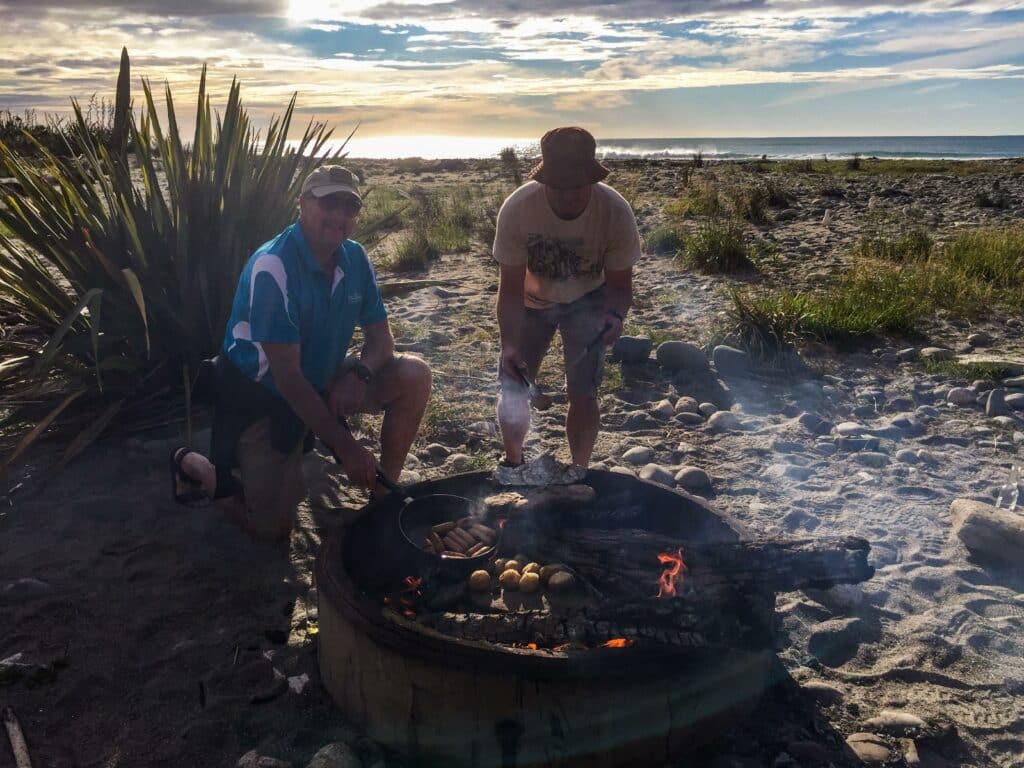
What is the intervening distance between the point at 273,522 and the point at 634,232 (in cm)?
215

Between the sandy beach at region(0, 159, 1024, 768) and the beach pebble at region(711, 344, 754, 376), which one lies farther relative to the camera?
the beach pebble at region(711, 344, 754, 376)

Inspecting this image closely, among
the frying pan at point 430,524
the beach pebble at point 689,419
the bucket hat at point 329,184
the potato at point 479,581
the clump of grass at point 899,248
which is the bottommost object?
the beach pebble at point 689,419

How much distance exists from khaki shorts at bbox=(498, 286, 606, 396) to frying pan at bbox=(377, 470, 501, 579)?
2.77 ft

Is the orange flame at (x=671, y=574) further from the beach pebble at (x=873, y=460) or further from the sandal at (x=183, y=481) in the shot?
the beach pebble at (x=873, y=460)

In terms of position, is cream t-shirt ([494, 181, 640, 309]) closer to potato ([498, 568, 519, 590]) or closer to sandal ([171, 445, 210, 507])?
potato ([498, 568, 519, 590])

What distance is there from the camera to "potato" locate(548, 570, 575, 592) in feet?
9.09

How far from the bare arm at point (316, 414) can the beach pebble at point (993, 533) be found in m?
2.61

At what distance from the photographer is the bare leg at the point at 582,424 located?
398 cm

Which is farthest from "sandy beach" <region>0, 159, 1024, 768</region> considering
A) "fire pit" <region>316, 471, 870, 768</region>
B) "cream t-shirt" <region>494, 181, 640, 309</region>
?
"cream t-shirt" <region>494, 181, 640, 309</region>

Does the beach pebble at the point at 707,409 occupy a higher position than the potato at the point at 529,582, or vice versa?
the potato at the point at 529,582

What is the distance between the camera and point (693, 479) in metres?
4.23

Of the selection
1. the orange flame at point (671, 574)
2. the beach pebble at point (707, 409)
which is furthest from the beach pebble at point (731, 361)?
the orange flame at point (671, 574)

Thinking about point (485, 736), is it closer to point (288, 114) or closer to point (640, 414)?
point (640, 414)

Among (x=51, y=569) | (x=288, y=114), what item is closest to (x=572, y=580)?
(x=51, y=569)
